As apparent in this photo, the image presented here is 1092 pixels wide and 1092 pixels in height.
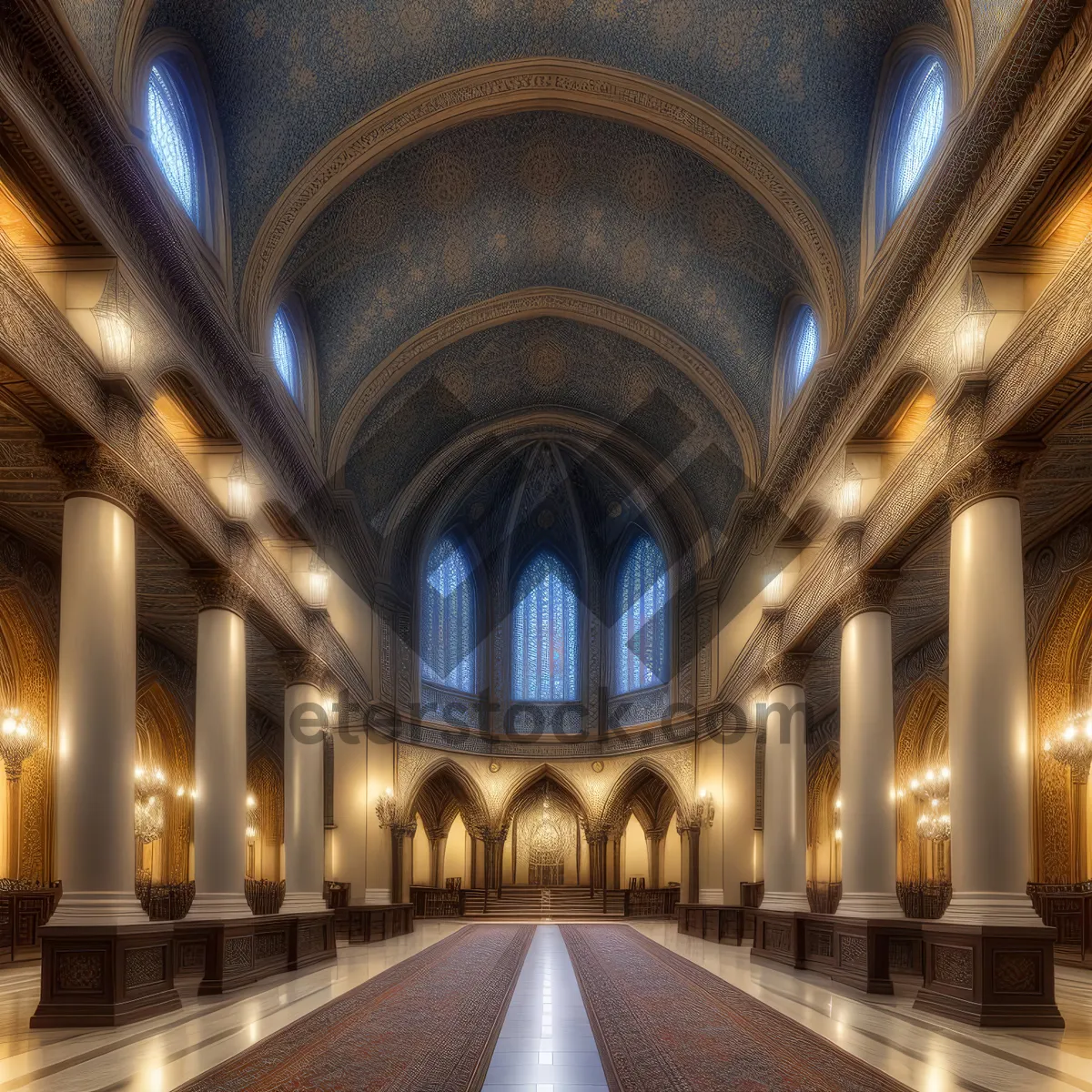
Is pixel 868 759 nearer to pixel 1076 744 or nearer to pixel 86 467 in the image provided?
pixel 1076 744

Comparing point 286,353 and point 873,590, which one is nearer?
point 873,590

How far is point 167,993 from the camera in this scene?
10578 mm

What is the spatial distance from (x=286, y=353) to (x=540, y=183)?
17.6ft

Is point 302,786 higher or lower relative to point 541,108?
lower

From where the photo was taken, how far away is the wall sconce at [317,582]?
771 inches

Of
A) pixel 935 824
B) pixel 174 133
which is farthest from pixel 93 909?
pixel 935 824

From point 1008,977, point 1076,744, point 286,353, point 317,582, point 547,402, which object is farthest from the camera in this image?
point 547,402

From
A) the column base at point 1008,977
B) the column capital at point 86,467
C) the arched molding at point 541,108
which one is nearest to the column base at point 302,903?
the arched molding at point 541,108

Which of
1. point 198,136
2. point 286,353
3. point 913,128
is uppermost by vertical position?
point 198,136

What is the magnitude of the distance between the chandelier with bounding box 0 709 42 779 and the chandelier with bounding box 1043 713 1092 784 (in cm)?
A: 1384

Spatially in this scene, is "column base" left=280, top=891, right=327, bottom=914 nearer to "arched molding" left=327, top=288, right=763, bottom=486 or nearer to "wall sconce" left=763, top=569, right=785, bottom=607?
"arched molding" left=327, top=288, right=763, bottom=486

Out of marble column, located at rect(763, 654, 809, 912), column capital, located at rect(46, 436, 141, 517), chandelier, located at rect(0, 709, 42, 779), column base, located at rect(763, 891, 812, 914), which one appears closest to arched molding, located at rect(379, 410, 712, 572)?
marble column, located at rect(763, 654, 809, 912)

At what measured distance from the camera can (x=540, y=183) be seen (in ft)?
65.7

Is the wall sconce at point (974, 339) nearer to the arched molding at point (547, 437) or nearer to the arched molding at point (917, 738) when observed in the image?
the arched molding at point (917, 738)
